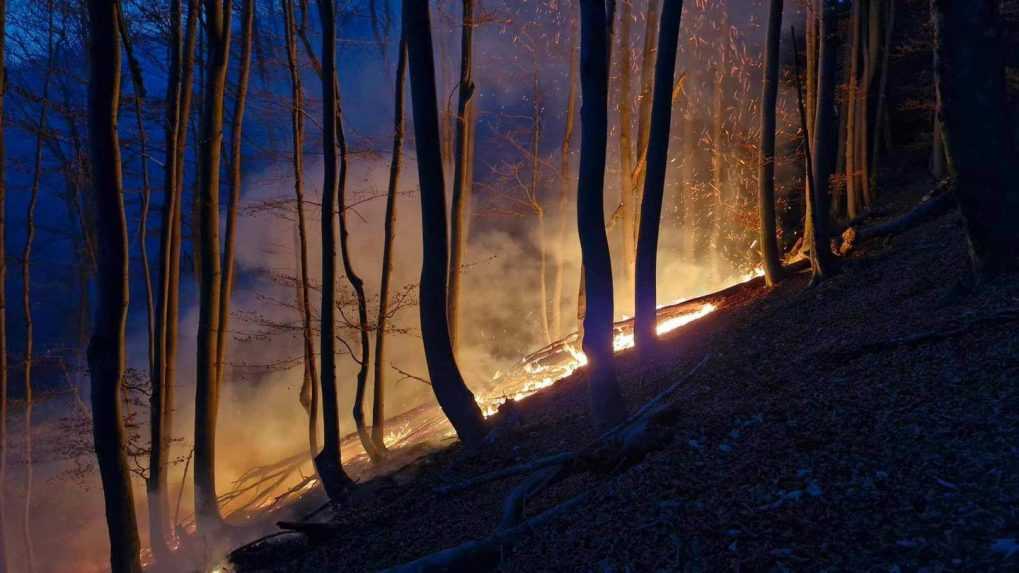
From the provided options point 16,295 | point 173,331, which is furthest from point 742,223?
point 16,295

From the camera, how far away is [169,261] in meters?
11.5

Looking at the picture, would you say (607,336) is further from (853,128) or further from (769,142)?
(853,128)

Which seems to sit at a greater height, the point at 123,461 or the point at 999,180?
the point at 123,461

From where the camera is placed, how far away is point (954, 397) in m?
4.13

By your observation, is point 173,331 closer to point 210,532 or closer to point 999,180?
point 210,532

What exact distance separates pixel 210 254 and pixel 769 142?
10010 mm

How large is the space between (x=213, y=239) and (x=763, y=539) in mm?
9956

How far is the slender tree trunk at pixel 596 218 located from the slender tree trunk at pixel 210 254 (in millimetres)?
6929

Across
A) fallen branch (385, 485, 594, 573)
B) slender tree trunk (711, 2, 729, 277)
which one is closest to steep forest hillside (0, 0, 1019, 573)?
fallen branch (385, 485, 594, 573)

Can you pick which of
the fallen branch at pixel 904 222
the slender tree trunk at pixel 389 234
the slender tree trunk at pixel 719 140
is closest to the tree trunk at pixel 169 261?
the slender tree trunk at pixel 389 234

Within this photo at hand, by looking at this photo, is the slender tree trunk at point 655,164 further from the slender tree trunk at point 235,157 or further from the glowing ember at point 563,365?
the slender tree trunk at point 235,157

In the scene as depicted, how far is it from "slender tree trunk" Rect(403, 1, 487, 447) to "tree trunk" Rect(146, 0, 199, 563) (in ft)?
17.6

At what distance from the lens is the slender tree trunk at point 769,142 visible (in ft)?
37.9

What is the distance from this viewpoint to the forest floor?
2.94 metres
